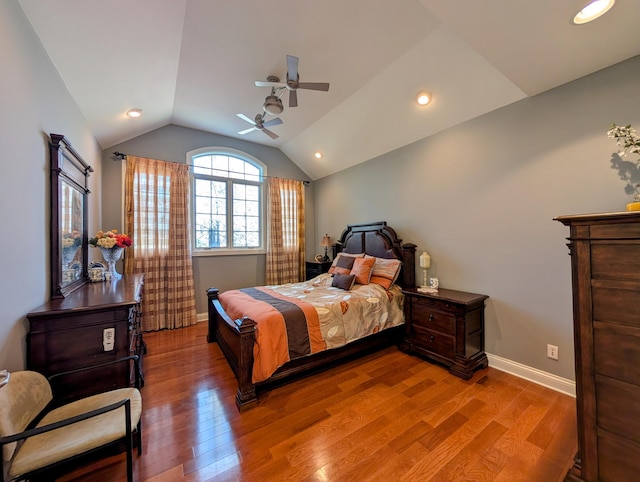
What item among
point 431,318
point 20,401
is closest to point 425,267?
A: point 431,318

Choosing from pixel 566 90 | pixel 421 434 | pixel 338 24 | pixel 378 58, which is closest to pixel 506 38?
pixel 566 90

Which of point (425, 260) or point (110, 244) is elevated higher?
point (110, 244)

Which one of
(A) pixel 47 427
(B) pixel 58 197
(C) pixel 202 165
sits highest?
(C) pixel 202 165

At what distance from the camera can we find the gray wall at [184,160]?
3785 mm

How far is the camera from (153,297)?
12.8ft

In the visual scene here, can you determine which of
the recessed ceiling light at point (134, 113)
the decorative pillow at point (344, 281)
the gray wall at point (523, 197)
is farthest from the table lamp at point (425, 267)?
the recessed ceiling light at point (134, 113)

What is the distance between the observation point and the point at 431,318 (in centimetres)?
289

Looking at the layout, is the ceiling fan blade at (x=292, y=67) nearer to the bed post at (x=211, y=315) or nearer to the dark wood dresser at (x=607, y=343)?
the dark wood dresser at (x=607, y=343)

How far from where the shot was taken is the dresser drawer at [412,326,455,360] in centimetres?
269

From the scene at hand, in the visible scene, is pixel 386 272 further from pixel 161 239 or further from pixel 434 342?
pixel 161 239

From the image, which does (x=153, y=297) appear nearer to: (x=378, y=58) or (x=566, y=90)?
(x=378, y=58)

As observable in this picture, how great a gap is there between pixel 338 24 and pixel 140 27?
1604 millimetres

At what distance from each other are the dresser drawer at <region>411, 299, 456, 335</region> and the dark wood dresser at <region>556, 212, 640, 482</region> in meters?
1.32

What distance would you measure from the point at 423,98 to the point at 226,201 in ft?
11.8
